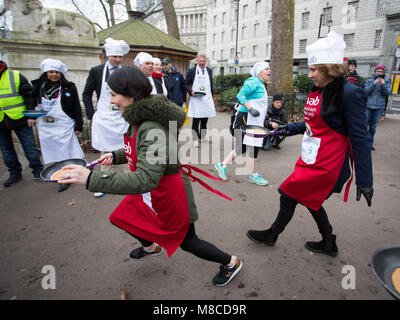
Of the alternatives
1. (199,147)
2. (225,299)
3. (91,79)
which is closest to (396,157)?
(199,147)

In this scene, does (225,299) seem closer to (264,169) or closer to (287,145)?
(264,169)

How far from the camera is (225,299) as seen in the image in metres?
2.19

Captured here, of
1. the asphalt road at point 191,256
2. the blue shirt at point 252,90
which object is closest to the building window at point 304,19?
the asphalt road at point 191,256

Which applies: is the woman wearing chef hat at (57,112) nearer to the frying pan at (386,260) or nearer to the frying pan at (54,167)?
the frying pan at (54,167)

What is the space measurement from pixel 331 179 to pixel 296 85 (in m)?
11.0

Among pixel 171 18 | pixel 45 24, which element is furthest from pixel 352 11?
pixel 45 24

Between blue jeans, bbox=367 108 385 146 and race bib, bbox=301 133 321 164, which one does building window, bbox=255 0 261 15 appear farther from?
race bib, bbox=301 133 321 164

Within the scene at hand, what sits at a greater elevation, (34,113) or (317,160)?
(34,113)

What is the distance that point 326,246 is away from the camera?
8.87 feet

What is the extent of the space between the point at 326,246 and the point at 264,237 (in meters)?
0.64

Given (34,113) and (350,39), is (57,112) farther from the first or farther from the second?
(350,39)

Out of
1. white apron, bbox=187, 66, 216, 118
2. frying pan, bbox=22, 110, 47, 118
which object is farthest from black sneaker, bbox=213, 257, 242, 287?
white apron, bbox=187, 66, 216, 118

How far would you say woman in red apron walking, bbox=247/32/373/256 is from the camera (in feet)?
6.79

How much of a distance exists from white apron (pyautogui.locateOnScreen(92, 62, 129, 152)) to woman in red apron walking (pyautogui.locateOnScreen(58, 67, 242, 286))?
5.66 feet
